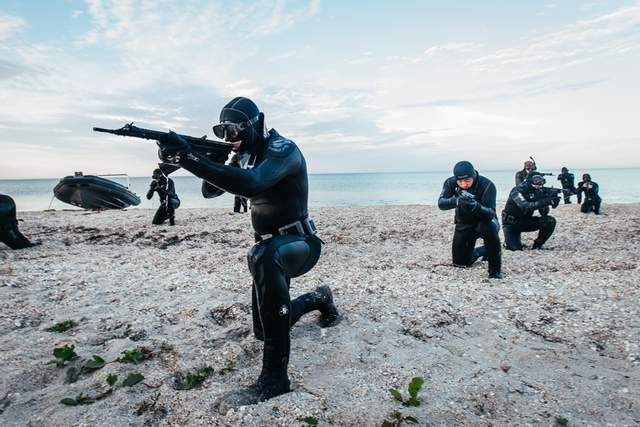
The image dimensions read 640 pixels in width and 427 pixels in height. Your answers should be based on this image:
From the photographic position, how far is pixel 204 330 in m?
4.57

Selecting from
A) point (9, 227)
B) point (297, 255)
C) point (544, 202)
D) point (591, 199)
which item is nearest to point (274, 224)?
point (297, 255)

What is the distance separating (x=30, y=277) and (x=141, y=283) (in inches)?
77.2

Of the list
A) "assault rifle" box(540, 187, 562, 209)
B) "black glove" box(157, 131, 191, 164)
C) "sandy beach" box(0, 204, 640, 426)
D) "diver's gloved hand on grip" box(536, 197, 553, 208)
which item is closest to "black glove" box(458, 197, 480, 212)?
"sandy beach" box(0, 204, 640, 426)

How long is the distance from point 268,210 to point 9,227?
28.9 ft

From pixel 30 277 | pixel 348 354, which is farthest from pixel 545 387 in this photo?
pixel 30 277

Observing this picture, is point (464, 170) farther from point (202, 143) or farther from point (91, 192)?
point (91, 192)

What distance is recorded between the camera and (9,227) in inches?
372

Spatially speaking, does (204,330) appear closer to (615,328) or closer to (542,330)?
(542,330)

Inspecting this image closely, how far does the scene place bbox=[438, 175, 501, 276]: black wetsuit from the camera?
23.2 ft

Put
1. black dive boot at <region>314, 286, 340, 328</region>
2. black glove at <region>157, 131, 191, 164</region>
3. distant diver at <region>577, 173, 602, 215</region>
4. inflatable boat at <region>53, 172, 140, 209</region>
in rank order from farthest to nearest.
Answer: inflatable boat at <region>53, 172, 140, 209</region> → distant diver at <region>577, 173, 602, 215</region> → black dive boot at <region>314, 286, 340, 328</region> → black glove at <region>157, 131, 191, 164</region>

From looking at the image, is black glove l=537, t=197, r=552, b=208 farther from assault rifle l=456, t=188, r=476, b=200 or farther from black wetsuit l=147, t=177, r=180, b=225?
black wetsuit l=147, t=177, r=180, b=225

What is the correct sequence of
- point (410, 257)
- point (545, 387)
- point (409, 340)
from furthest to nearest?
point (410, 257) → point (409, 340) → point (545, 387)

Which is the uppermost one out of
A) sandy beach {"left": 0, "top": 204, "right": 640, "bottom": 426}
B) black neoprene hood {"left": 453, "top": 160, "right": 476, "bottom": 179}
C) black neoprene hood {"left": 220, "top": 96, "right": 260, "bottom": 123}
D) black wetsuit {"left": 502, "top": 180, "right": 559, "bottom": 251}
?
black neoprene hood {"left": 220, "top": 96, "right": 260, "bottom": 123}

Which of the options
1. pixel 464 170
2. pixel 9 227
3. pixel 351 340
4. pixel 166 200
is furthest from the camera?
pixel 166 200
